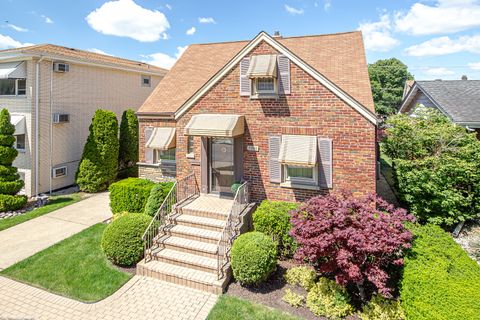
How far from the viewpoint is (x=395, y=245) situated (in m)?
7.72

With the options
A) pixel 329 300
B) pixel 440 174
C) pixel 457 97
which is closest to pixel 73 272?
pixel 329 300

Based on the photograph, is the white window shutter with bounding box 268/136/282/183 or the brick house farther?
the white window shutter with bounding box 268/136/282/183

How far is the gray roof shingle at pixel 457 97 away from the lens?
17334 mm

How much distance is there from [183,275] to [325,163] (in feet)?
23.3

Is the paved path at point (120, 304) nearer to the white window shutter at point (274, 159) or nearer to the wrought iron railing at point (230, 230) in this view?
the wrought iron railing at point (230, 230)

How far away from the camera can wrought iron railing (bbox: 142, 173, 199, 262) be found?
10.9 meters

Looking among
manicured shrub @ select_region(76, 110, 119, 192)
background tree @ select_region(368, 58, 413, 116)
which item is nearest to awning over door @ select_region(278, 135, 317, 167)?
manicured shrub @ select_region(76, 110, 119, 192)

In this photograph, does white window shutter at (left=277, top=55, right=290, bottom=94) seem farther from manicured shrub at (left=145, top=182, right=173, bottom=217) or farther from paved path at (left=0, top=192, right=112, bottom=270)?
paved path at (left=0, top=192, right=112, bottom=270)

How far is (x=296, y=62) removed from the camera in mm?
12305

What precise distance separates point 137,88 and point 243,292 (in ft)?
76.6

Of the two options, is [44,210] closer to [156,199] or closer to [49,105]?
[49,105]

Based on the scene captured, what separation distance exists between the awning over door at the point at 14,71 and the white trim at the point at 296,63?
12119 mm

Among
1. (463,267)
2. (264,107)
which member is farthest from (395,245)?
(264,107)

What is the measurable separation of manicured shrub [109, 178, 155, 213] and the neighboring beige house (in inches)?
322
